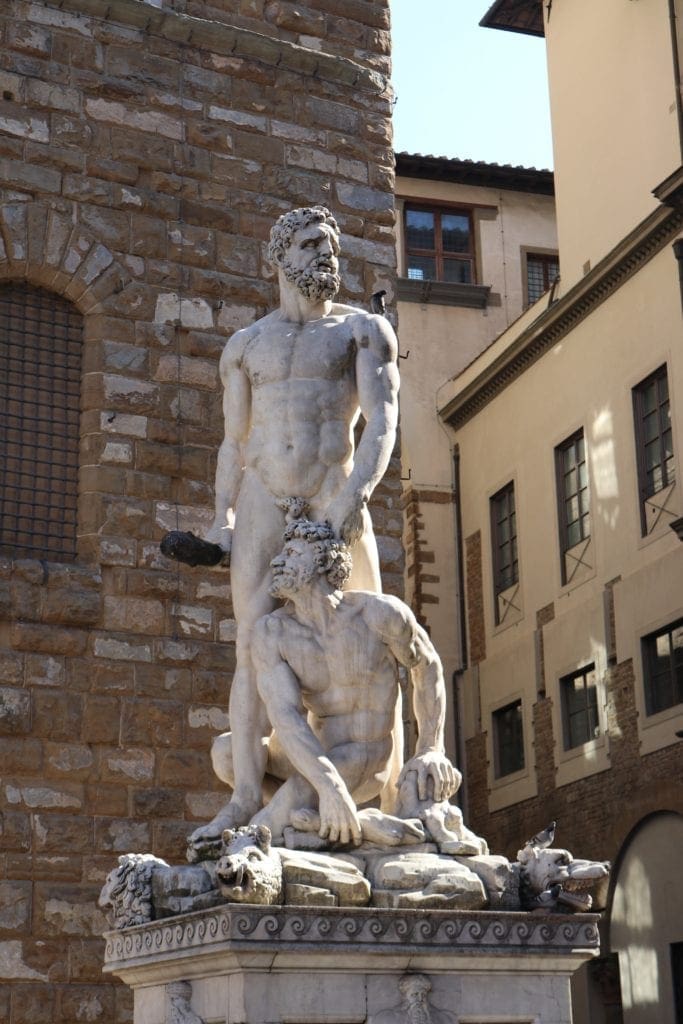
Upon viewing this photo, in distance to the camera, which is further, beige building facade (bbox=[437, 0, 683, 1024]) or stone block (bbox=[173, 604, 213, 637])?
beige building facade (bbox=[437, 0, 683, 1024])

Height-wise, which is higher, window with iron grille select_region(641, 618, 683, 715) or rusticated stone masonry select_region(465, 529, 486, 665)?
rusticated stone masonry select_region(465, 529, 486, 665)

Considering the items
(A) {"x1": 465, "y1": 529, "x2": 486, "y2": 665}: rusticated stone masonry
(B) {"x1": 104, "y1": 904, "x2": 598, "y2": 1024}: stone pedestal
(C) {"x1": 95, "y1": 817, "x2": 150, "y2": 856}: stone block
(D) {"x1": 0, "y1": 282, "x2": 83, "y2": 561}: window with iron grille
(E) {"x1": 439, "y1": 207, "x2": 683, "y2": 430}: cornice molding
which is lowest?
(B) {"x1": 104, "y1": 904, "x2": 598, "y2": 1024}: stone pedestal

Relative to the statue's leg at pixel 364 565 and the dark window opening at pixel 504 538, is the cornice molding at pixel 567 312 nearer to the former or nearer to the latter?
the dark window opening at pixel 504 538

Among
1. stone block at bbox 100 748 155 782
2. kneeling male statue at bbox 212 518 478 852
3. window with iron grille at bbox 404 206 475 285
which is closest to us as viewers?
kneeling male statue at bbox 212 518 478 852

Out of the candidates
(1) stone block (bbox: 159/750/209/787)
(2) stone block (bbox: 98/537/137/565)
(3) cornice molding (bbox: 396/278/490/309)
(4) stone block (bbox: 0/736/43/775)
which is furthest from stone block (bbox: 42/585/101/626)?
(3) cornice molding (bbox: 396/278/490/309)

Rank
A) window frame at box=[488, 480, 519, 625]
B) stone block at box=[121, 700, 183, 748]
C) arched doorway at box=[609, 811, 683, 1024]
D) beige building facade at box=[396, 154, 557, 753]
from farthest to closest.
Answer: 1. beige building facade at box=[396, 154, 557, 753]
2. window frame at box=[488, 480, 519, 625]
3. arched doorway at box=[609, 811, 683, 1024]
4. stone block at box=[121, 700, 183, 748]

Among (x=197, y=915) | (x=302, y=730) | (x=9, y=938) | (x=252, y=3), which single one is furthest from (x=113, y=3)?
(x=197, y=915)

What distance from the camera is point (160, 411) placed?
12.2m

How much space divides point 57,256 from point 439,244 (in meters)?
18.6

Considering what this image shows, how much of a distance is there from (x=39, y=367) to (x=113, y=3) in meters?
2.75

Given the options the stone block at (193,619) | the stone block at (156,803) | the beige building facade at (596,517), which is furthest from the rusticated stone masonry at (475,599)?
the stone block at (156,803)

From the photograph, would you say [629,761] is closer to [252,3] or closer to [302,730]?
[252,3]

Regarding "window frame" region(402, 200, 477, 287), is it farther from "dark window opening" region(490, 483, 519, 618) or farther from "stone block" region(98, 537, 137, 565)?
"stone block" region(98, 537, 137, 565)

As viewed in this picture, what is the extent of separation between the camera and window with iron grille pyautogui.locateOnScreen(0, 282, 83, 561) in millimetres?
11828
